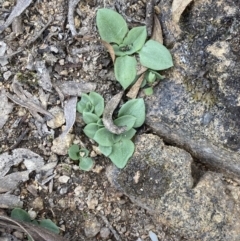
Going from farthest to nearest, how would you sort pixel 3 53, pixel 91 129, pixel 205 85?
pixel 3 53 < pixel 91 129 < pixel 205 85

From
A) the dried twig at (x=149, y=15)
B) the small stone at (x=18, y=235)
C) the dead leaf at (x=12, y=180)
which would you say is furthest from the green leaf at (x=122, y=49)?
the small stone at (x=18, y=235)

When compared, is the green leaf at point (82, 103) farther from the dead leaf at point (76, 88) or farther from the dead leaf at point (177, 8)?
the dead leaf at point (177, 8)

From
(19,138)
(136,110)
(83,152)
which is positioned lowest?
(19,138)

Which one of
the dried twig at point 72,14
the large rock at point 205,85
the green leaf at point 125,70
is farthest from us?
the dried twig at point 72,14

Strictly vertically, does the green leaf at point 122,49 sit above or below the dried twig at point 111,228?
above

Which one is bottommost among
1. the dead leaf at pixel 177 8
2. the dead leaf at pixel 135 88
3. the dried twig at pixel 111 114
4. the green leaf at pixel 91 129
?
the green leaf at pixel 91 129

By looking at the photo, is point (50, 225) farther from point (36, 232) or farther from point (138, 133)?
point (138, 133)

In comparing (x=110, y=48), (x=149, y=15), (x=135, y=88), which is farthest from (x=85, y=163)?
(x=149, y=15)
